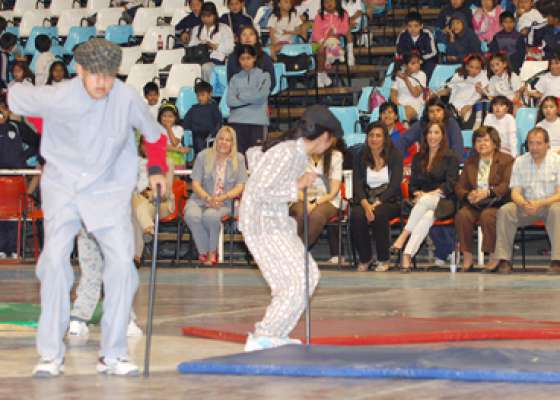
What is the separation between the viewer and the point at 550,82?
1527 cm

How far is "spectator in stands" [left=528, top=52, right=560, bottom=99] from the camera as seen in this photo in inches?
599

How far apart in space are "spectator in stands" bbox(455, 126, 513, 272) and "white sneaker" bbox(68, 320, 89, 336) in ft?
21.1

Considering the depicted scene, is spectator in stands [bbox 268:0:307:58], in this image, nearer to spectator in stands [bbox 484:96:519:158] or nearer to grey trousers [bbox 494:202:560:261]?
spectator in stands [bbox 484:96:519:158]

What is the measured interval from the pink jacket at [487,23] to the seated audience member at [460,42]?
1.96 ft

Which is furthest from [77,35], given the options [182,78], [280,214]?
[280,214]

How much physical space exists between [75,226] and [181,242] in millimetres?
9822

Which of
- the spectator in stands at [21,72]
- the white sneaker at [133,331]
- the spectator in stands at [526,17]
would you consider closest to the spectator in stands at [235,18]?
the spectator in stands at [21,72]

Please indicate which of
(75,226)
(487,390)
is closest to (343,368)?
(487,390)

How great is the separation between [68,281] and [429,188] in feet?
27.1

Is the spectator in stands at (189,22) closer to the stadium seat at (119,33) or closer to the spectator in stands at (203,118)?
the stadium seat at (119,33)

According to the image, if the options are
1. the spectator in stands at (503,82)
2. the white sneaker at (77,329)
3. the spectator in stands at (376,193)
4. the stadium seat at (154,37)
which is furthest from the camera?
the stadium seat at (154,37)

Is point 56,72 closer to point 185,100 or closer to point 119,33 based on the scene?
point 185,100

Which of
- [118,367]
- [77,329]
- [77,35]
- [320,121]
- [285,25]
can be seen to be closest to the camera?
[118,367]

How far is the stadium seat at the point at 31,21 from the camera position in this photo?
867 inches
